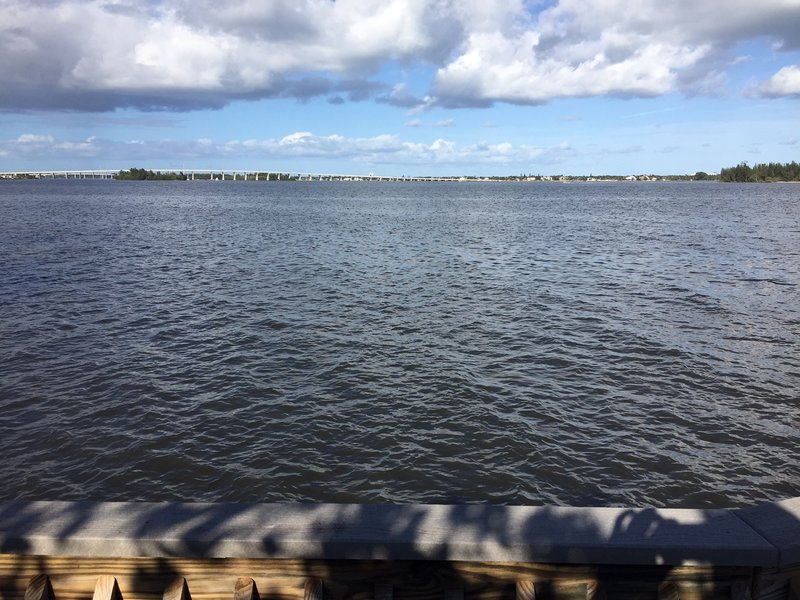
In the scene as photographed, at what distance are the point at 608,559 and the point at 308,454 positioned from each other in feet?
27.7

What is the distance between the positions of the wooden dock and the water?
6.32 m

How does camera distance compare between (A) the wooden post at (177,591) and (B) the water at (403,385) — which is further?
(B) the water at (403,385)

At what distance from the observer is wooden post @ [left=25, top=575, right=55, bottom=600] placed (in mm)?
3381

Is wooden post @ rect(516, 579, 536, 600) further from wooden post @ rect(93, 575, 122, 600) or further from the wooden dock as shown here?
wooden post @ rect(93, 575, 122, 600)

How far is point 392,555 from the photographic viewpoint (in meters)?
3.32

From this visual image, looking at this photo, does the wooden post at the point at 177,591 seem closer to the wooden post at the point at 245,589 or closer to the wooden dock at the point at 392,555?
the wooden dock at the point at 392,555

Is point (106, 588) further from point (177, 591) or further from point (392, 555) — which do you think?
point (392, 555)

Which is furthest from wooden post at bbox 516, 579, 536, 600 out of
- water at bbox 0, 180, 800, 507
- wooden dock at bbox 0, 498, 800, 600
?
water at bbox 0, 180, 800, 507

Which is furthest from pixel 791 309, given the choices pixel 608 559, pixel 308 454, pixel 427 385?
pixel 608 559

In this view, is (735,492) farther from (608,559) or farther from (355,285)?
(355,285)

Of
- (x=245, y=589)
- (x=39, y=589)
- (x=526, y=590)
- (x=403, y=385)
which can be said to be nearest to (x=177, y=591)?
(x=245, y=589)

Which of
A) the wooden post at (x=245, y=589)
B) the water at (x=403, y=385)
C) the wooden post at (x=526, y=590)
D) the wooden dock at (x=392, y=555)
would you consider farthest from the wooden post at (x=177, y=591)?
the water at (x=403, y=385)

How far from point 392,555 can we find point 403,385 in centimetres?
1141

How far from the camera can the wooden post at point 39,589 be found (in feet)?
11.1
